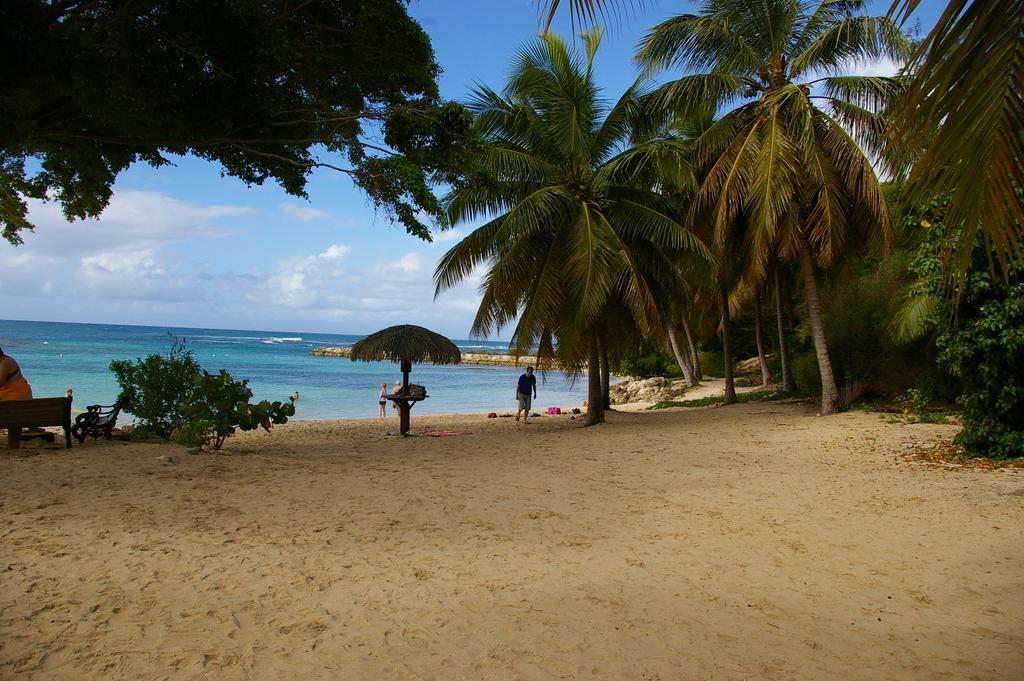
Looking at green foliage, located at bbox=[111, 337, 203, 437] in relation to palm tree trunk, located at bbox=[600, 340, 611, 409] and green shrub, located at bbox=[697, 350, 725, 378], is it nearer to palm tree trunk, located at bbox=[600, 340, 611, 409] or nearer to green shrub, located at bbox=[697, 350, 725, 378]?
palm tree trunk, located at bbox=[600, 340, 611, 409]

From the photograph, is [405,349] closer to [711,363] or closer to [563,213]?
[563,213]

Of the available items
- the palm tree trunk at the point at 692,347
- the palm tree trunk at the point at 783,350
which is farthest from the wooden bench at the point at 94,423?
the palm tree trunk at the point at 692,347

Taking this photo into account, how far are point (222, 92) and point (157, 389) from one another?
5.22m

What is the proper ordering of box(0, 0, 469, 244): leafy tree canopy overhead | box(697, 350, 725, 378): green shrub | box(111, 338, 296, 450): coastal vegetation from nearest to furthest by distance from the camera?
box(0, 0, 469, 244): leafy tree canopy overhead
box(111, 338, 296, 450): coastal vegetation
box(697, 350, 725, 378): green shrub

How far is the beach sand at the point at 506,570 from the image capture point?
3490mm

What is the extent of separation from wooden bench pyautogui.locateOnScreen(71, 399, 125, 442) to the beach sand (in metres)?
1.63

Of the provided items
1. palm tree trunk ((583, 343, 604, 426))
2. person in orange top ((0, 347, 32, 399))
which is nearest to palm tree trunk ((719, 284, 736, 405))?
palm tree trunk ((583, 343, 604, 426))

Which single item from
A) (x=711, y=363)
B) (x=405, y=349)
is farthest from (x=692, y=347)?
(x=405, y=349)

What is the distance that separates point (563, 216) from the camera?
13617 millimetres

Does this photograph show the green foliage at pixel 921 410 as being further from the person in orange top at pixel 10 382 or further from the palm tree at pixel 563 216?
the person in orange top at pixel 10 382

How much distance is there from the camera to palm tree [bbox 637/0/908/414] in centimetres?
1234

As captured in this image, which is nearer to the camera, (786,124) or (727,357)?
(786,124)

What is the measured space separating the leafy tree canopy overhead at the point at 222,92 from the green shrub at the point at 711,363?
85.7 ft

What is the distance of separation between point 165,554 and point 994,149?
18.4ft
